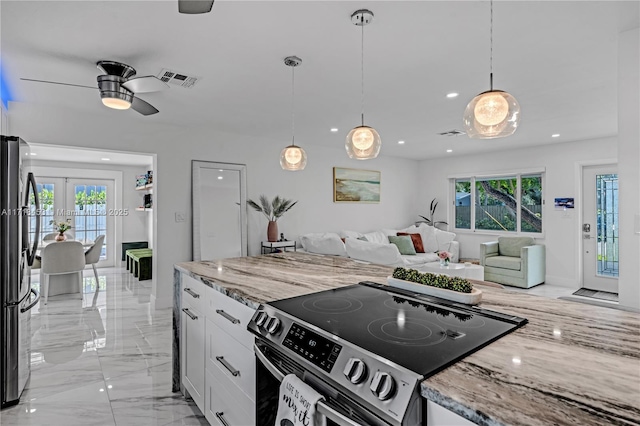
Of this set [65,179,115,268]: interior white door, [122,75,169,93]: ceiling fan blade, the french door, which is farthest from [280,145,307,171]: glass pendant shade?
[65,179,115,268]: interior white door

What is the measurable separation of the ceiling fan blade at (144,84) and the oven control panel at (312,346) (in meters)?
2.13

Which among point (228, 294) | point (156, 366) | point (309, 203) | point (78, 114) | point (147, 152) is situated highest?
point (78, 114)

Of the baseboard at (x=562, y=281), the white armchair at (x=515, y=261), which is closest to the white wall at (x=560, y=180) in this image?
the baseboard at (x=562, y=281)

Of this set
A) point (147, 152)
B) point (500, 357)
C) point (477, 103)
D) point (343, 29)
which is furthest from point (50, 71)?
point (500, 357)

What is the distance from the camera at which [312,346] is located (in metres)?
1.18

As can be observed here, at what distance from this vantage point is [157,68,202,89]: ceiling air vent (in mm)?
2885

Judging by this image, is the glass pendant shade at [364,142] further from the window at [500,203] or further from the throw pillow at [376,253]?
the window at [500,203]

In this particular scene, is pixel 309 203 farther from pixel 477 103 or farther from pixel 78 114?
pixel 477 103

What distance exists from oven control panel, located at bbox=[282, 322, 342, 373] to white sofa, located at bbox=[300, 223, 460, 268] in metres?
3.85

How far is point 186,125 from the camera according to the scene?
4.68 meters

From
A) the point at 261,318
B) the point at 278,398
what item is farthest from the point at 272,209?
the point at 278,398

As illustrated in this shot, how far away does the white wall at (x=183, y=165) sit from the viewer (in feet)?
13.0

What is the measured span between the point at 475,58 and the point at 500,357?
2419 mm

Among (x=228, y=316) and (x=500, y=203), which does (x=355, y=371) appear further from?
(x=500, y=203)
